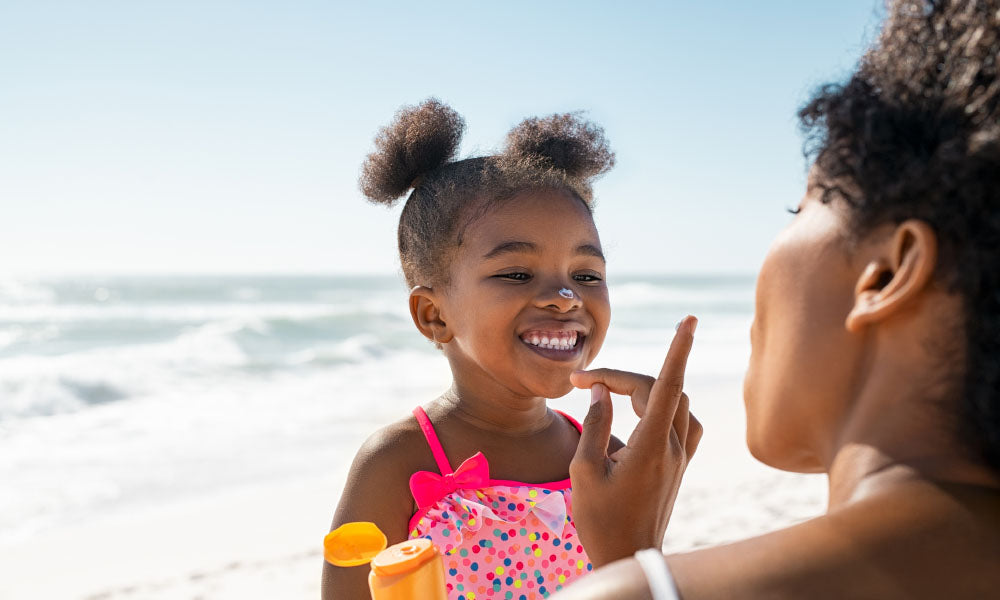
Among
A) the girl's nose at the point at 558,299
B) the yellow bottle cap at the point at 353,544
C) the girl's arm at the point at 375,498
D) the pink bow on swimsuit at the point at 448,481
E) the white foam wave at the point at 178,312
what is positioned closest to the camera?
the yellow bottle cap at the point at 353,544

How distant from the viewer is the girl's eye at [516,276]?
8.03 ft

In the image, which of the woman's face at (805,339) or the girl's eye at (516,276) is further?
the girl's eye at (516,276)

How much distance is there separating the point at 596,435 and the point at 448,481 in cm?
75

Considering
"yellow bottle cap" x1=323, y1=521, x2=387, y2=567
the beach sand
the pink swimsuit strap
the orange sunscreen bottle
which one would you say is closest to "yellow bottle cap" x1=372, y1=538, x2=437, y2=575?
the orange sunscreen bottle

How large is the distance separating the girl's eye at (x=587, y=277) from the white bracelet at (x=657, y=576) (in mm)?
1593

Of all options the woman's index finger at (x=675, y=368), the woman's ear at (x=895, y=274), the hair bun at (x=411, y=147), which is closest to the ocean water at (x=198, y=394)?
the hair bun at (x=411, y=147)

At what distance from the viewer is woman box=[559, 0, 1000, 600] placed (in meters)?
0.91

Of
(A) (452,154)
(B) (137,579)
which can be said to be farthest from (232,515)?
(A) (452,154)

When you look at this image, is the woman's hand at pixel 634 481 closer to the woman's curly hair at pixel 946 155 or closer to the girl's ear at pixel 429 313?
the woman's curly hair at pixel 946 155

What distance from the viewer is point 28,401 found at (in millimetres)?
9812

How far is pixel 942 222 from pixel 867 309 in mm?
129

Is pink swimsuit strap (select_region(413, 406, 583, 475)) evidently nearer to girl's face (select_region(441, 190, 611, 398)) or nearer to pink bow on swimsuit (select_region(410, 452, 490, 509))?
pink bow on swimsuit (select_region(410, 452, 490, 509))

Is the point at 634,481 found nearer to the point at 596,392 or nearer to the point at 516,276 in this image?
the point at 596,392

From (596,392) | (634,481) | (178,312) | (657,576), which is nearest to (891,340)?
(657,576)
